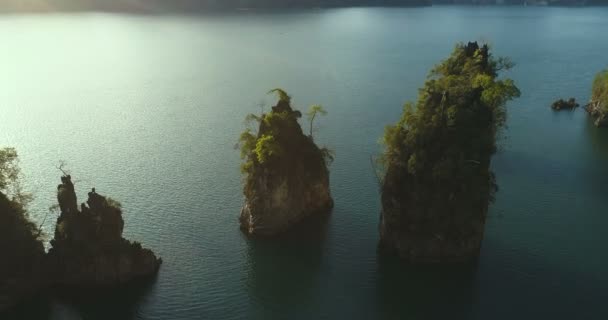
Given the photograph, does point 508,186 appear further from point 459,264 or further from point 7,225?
point 7,225

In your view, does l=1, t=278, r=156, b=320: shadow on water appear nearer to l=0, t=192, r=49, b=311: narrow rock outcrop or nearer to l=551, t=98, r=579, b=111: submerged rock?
l=0, t=192, r=49, b=311: narrow rock outcrop

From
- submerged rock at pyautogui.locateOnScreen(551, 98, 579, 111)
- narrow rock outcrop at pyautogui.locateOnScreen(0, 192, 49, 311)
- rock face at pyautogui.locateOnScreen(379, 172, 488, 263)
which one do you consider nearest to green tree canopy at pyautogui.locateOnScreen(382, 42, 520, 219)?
rock face at pyautogui.locateOnScreen(379, 172, 488, 263)

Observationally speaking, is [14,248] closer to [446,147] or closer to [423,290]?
[423,290]

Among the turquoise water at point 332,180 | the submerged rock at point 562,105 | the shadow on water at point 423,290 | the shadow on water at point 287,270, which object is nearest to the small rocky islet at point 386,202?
the shadow on water at point 423,290

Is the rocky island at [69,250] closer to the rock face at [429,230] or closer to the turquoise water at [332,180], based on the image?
the turquoise water at [332,180]

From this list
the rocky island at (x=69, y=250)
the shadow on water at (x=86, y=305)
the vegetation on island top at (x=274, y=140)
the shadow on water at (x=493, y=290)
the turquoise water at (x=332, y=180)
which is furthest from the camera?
the vegetation on island top at (x=274, y=140)

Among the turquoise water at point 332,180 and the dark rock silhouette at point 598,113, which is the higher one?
the dark rock silhouette at point 598,113
